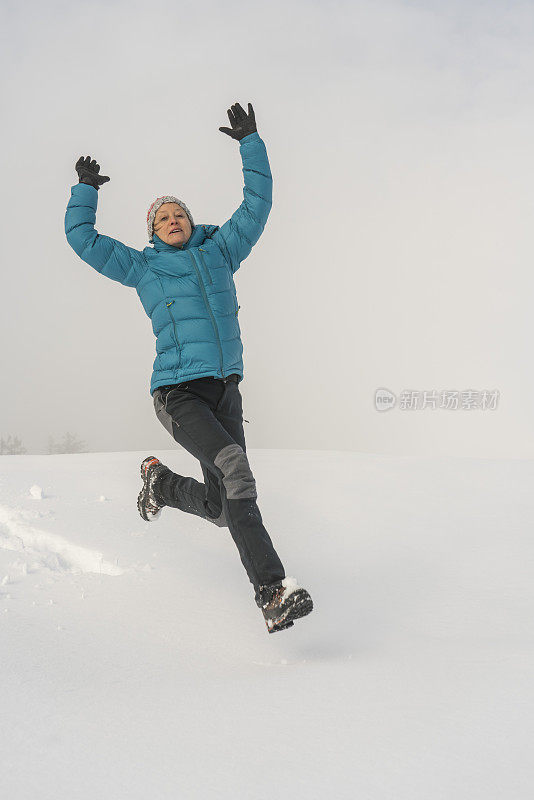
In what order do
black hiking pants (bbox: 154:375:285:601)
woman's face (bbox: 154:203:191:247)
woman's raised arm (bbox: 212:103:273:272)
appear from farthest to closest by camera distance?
1. woman's raised arm (bbox: 212:103:273:272)
2. woman's face (bbox: 154:203:191:247)
3. black hiking pants (bbox: 154:375:285:601)

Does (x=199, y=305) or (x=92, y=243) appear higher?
(x=92, y=243)

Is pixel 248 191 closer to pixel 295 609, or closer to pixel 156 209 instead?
pixel 156 209

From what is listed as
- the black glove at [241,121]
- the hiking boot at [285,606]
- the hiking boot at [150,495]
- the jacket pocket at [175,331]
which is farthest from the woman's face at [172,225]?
the hiking boot at [285,606]

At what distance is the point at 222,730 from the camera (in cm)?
181

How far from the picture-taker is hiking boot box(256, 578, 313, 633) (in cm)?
254

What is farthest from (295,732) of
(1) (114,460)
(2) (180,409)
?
(1) (114,460)

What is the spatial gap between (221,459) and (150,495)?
52.7 inches

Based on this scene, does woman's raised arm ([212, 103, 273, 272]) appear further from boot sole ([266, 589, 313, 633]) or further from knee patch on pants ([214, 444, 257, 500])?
boot sole ([266, 589, 313, 633])

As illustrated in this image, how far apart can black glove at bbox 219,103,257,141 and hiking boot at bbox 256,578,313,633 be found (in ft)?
8.45

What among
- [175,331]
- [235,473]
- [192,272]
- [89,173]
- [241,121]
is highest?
[241,121]

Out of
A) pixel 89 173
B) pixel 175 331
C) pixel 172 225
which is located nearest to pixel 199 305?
pixel 175 331

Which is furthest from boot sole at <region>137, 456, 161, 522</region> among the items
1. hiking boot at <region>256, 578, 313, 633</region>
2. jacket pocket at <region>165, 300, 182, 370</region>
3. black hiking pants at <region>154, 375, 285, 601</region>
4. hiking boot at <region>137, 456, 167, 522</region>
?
hiking boot at <region>256, 578, 313, 633</region>

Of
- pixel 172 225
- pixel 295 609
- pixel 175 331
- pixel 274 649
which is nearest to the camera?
pixel 295 609

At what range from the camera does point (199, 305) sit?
3.42 m
